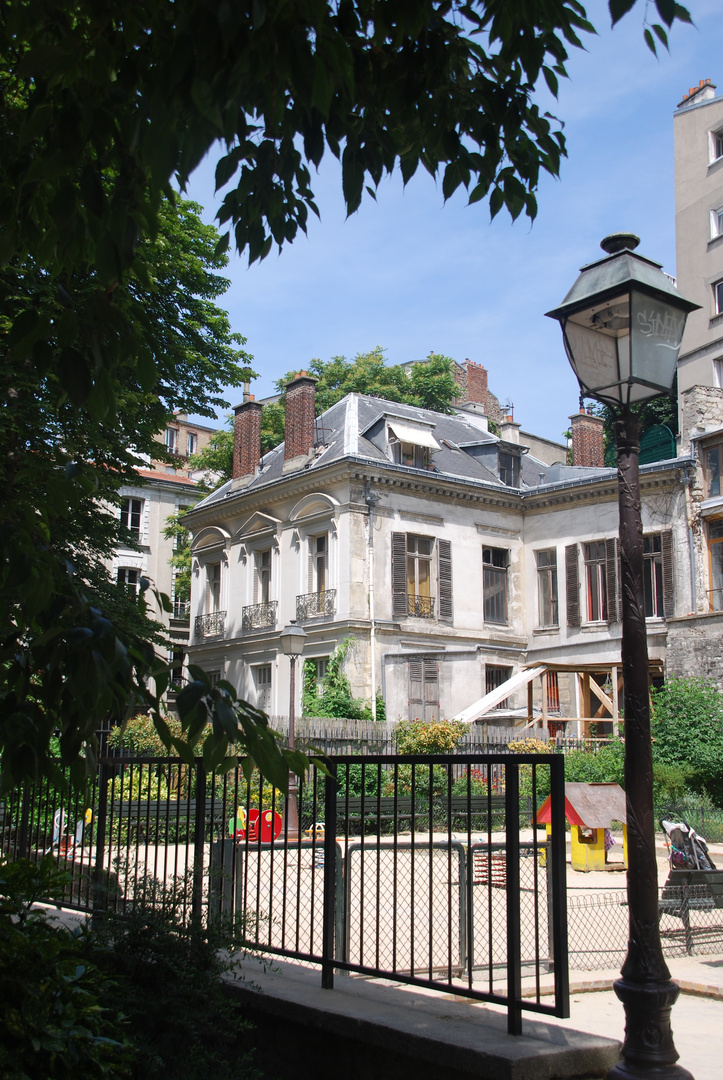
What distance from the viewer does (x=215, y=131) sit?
8.14 feet

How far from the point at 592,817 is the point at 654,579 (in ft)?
56.7

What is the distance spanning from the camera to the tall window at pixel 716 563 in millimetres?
28344

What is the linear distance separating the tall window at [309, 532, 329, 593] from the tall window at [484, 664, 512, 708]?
19.4 ft

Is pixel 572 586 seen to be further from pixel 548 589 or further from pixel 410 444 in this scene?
pixel 410 444

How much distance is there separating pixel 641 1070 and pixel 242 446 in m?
32.3

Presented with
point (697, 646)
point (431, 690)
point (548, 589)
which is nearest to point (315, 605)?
point (431, 690)

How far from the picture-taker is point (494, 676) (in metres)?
31.8

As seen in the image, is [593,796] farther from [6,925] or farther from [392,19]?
[392,19]

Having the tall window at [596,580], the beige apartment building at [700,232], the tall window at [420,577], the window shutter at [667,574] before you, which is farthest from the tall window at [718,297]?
the tall window at [420,577]

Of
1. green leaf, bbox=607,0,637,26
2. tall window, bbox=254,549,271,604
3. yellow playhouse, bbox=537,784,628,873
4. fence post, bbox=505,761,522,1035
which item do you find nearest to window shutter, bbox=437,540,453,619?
tall window, bbox=254,549,271,604

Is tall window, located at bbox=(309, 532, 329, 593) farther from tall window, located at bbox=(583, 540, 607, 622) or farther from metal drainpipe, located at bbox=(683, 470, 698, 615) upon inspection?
metal drainpipe, located at bbox=(683, 470, 698, 615)

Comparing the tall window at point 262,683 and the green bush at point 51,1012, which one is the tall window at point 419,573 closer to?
the tall window at point 262,683

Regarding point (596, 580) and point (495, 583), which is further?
point (495, 583)

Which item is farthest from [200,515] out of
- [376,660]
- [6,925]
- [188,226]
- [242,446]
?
[6,925]
